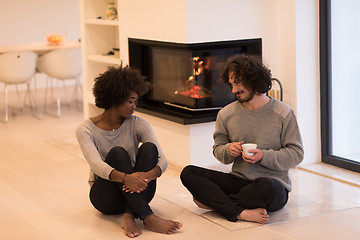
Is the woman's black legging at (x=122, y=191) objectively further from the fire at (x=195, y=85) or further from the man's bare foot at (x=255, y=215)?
the fire at (x=195, y=85)

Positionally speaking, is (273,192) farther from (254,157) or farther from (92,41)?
(92,41)

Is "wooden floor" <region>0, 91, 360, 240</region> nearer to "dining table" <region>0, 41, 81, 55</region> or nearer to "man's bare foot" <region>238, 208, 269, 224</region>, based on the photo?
"man's bare foot" <region>238, 208, 269, 224</region>

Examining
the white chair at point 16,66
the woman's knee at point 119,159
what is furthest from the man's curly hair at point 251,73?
the white chair at point 16,66

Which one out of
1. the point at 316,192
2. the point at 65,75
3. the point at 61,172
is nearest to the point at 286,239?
the point at 316,192

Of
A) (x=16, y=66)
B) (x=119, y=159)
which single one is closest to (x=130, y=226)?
(x=119, y=159)

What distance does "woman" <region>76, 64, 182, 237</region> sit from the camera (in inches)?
130

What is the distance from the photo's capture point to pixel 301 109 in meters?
4.62

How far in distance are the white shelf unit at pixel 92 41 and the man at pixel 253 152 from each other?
7.95 feet

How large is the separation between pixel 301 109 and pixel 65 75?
3.42 metres

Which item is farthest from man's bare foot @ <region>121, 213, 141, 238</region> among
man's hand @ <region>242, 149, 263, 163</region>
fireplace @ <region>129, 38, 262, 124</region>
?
fireplace @ <region>129, 38, 262, 124</region>

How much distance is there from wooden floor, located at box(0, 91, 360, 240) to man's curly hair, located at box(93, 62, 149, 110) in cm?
69

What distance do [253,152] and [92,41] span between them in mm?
2972

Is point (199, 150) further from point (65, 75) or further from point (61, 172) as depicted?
point (65, 75)

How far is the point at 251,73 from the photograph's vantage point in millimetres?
3371
